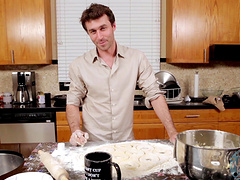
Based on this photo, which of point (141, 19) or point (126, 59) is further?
point (141, 19)

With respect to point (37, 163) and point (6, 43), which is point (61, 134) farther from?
point (37, 163)

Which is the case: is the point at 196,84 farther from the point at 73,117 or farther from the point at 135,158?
the point at 135,158

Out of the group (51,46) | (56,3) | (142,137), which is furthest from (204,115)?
(56,3)

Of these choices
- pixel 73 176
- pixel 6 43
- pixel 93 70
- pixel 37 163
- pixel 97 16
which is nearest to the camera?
Answer: pixel 73 176

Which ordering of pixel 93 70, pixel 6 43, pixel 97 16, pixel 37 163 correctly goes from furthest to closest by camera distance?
pixel 6 43
pixel 93 70
pixel 97 16
pixel 37 163

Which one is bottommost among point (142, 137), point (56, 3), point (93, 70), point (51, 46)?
point (142, 137)

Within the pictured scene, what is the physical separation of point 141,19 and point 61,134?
175cm

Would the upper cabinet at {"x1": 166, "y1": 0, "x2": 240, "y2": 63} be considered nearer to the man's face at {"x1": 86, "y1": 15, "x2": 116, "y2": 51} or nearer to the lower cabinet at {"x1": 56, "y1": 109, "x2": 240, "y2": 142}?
the lower cabinet at {"x1": 56, "y1": 109, "x2": 240, "y2": 142}

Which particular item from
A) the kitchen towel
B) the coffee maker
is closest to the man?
the kitchen towel

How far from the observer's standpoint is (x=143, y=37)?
321cm

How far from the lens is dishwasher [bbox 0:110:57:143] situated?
262 centimetres

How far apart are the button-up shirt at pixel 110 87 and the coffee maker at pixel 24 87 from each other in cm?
131

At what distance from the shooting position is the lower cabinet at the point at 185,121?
2.70 meters

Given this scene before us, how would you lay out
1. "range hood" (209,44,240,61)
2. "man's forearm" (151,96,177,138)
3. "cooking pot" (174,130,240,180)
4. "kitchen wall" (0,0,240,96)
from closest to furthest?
"cooking pot" (174,130,240,180) < "man's forearm" (151,96,177,138) < "range hood" (209,44,240,61) < "kitchen wall" (0,0,240,96)
